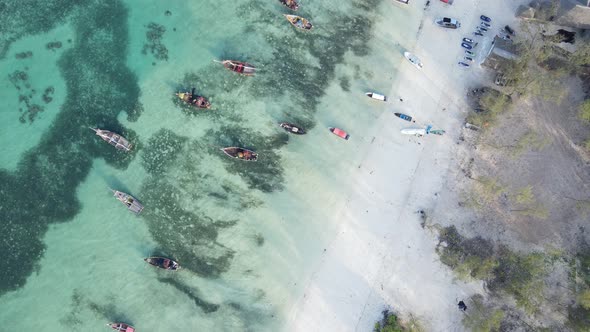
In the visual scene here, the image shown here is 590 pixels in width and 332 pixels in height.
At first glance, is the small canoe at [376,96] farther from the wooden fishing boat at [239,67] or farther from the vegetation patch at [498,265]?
the vegetation patch at [498,265]

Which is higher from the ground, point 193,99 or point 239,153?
point 193,99

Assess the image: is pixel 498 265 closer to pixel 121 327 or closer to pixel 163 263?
pixel 163 263

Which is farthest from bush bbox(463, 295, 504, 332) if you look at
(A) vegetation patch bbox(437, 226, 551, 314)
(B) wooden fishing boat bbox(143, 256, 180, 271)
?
(B) wooden fishing boat bbox(143, 256, 180, 271)

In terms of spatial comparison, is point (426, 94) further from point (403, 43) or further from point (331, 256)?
point (331, 256)

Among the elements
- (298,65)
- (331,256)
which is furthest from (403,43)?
(331,256)

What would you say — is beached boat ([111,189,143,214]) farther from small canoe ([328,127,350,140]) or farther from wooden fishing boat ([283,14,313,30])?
wooden fishing boat ([283,14,313,30])

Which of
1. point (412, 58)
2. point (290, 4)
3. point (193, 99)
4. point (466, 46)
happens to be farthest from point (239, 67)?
point (466, 46)
